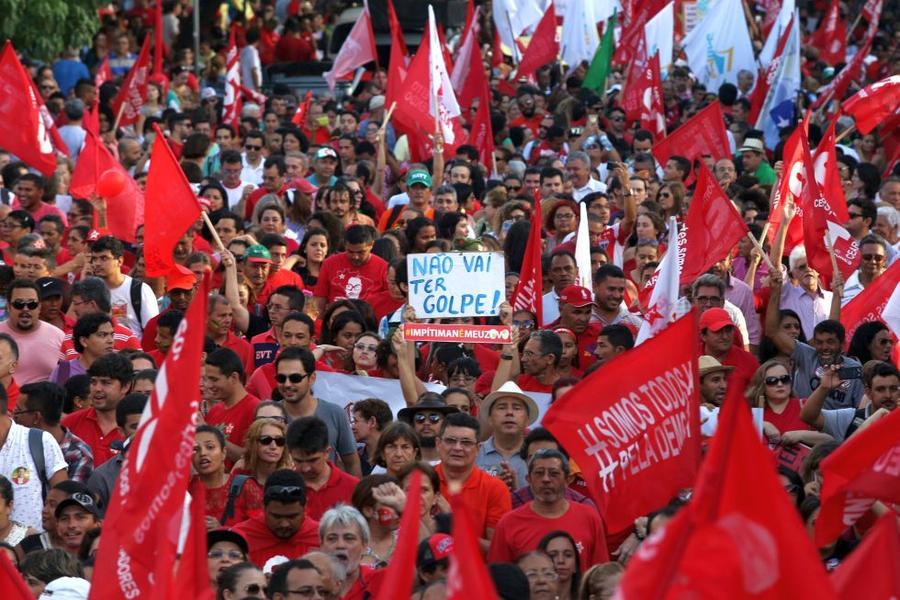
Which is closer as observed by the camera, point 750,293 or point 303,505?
point 303,505

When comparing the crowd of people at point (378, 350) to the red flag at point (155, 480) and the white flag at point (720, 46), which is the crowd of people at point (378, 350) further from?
the white flag at point (720, 46)

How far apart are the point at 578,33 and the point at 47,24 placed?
18.6 feet

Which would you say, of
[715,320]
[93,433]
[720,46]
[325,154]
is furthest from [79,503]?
[720,46]

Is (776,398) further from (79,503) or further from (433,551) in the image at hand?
(79,503)

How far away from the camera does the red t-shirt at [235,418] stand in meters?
9.52

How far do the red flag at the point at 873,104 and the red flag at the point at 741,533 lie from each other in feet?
33.7

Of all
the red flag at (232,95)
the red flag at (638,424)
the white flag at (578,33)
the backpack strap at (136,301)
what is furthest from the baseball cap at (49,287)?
the white flag at (578,33)

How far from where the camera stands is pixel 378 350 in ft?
34.0

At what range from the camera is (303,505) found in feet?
26.7

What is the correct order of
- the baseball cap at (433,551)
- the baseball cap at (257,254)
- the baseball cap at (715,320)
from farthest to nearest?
the baseball cap at (257,254) < the baseball cap at (715,320) < the baseball cap at (433,551)

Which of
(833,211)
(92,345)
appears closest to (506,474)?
(92,345)

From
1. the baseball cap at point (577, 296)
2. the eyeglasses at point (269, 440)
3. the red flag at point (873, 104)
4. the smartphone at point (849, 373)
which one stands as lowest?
the smartphone at point (849, 373)

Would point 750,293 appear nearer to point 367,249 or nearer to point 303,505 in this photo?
point 367,249

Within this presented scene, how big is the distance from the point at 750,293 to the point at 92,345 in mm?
3784
